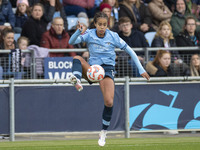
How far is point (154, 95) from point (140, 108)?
0.47 m

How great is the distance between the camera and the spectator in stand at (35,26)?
14.5m

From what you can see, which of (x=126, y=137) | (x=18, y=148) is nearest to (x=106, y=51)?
(x=18, y=148)

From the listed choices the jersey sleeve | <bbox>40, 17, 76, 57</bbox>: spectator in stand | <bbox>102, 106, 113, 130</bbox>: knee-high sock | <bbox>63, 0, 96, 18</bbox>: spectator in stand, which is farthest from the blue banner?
<bbox>63, 0, 96, 18</bbox>: spectator in stand

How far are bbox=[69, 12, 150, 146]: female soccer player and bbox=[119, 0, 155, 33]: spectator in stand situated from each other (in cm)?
614

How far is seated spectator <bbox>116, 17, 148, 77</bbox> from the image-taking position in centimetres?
1373

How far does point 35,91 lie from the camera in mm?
12547

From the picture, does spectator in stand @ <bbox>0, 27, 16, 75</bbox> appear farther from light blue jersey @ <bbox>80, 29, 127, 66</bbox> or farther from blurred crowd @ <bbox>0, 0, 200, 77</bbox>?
Result: light blue jersey @ <bbox>80, 29, 127, 66</bbox>

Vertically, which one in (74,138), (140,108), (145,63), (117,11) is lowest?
(74,138)

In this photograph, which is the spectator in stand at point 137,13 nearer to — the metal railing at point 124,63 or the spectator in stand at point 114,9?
the spectator in stand at point 114,9

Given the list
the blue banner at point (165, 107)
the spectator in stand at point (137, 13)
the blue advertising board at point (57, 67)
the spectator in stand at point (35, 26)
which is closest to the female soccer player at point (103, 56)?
the blue banner at point (165, 107)

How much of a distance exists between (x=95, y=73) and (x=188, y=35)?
6830 mm

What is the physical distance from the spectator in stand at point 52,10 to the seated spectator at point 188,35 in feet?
11.0

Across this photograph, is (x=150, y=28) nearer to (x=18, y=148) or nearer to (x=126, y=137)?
(x=126, y=137)

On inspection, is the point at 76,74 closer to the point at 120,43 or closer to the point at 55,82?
the point at 120,43
